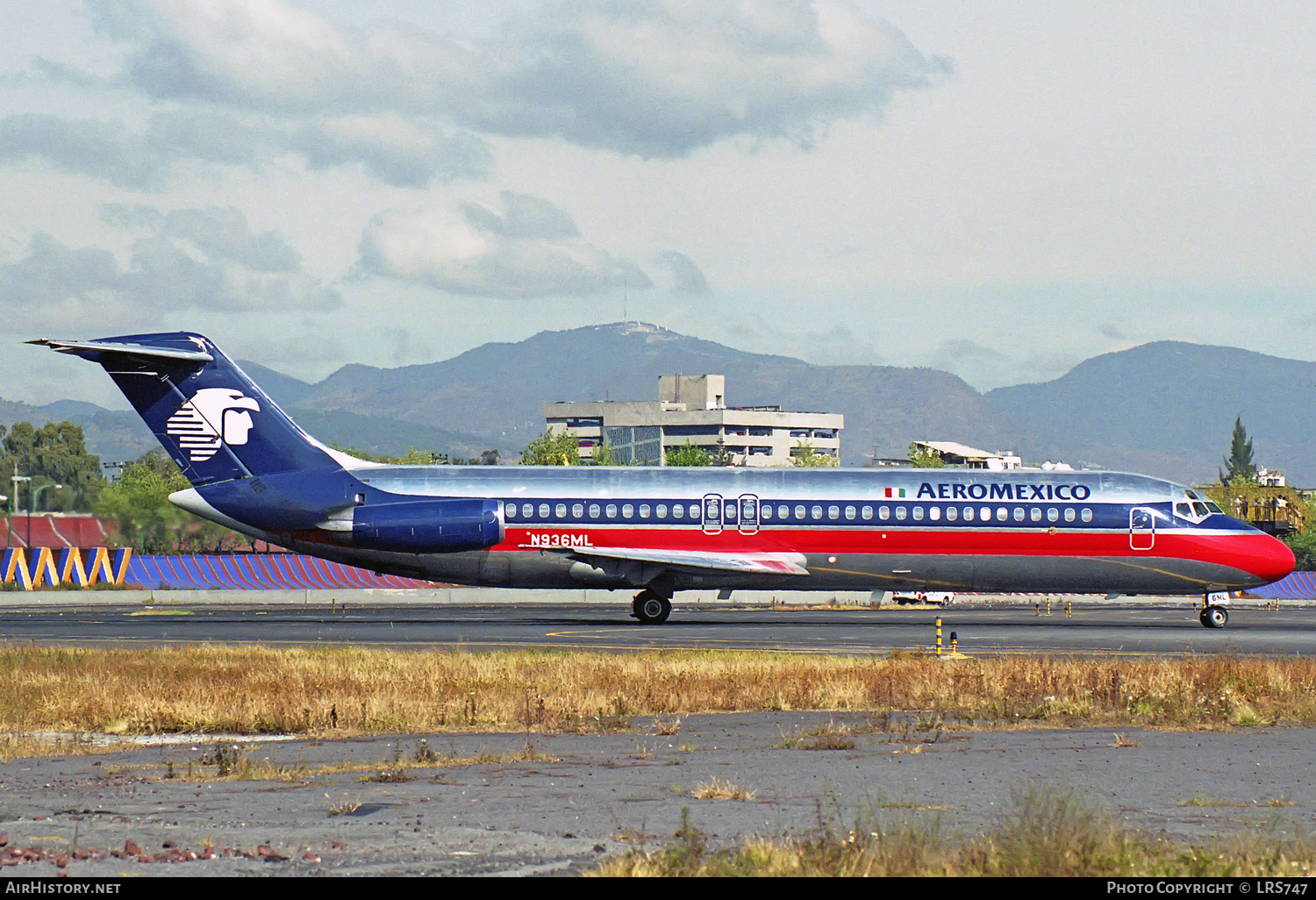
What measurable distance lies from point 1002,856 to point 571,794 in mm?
5155

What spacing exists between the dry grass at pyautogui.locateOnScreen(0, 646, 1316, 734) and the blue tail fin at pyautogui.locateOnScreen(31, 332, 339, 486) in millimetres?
15275

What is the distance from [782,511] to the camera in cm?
4403

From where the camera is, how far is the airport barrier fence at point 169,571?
2613 inches

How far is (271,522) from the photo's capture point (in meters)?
43.8

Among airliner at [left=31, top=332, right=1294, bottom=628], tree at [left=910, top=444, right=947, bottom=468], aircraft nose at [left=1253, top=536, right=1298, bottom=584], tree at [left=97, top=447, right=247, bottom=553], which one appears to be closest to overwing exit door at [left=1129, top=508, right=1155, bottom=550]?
airliner at [left=31, top=332, right=1294, bottom=628]

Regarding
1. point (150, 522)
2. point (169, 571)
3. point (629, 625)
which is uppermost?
point (150, 522)

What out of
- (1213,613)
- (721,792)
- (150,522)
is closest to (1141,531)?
(1213,613)

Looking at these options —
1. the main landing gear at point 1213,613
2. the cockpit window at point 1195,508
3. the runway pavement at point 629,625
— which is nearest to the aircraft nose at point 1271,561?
the main landing gear at point 1213,613

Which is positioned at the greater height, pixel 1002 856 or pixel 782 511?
pixel 782 511

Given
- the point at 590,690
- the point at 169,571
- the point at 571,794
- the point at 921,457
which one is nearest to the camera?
the point at 571,794

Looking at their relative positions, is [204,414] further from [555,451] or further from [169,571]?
[555,451]

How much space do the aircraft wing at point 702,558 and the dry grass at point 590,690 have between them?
13.6 metres

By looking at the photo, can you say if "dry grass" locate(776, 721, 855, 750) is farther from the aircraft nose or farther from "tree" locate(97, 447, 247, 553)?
"tree" locate(97, 447, 247, 553)

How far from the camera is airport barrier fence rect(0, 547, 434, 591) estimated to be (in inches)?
2613
